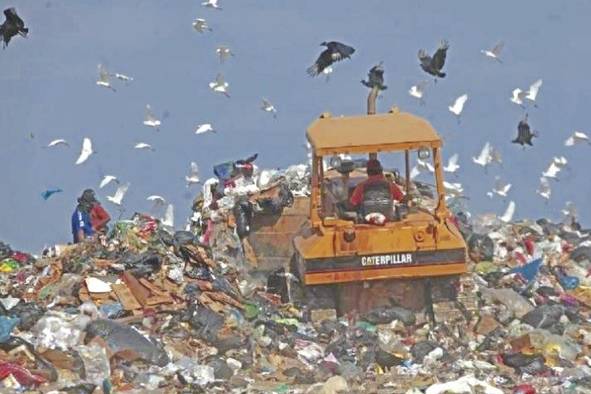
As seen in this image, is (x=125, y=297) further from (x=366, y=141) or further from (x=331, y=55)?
(x=331, y=55)

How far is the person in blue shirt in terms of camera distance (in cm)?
1511

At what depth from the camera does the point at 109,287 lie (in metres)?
11.9

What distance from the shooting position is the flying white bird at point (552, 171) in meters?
19.9

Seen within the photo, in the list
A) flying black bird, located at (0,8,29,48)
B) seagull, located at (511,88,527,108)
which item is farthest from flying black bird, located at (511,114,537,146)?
flying black bird, located at (0,8,29,48)

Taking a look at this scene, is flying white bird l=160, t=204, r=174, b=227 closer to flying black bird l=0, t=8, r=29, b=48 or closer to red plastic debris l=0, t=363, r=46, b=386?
flying black bird l=0, t=8, r=29, b=48

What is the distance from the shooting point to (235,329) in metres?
11.5

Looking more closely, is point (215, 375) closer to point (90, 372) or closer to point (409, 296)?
point (90, 372)

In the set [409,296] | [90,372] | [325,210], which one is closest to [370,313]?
[409,296]

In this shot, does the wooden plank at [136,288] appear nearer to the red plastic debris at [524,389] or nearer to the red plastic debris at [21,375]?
the red plastic debris at [21,375]

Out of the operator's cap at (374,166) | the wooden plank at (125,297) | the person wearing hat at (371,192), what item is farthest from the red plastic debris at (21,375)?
the operator's cap at (374,166)

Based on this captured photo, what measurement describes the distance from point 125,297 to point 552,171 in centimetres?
978

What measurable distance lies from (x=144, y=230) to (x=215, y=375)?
4230mm

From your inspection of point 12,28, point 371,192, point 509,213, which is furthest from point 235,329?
point 509,213

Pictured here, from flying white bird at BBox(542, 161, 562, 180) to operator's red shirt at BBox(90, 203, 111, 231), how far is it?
728 centimetres
